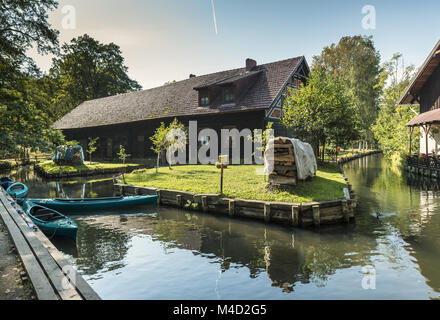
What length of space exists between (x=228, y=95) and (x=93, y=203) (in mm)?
15690

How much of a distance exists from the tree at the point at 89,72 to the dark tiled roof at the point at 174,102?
14.6m

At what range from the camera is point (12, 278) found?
4.63 meters

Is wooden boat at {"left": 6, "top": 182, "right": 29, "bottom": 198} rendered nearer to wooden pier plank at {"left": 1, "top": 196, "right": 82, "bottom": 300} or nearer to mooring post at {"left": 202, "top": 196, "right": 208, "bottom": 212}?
wooden pier plank at {"left": 1, "top": 196, "right": 82, "bottom": 300}

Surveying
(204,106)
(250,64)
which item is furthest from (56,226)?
(250,64)

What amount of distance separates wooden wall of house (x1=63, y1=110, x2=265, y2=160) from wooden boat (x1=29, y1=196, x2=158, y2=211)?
480 inches

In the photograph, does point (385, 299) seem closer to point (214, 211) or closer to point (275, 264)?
point (275, 264)

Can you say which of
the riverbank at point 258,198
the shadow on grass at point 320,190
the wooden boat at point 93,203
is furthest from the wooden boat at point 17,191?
the shadow on grass at point 320,190

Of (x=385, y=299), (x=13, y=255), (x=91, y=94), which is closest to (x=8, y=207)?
(x=13, y=255)

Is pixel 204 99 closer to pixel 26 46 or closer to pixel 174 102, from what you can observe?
pixel 174 102

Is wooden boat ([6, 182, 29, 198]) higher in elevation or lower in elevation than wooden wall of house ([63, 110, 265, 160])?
lower

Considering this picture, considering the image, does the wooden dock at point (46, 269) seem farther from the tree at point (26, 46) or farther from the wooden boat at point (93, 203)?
the wooden boat at point (93, 203)

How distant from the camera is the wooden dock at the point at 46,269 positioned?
409 centimetres

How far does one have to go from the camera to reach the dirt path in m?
4.12

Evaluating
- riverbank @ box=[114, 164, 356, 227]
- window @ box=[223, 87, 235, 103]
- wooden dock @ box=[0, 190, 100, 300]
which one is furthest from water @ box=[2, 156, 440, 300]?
window @ box=[223, 87, 235, 103]
